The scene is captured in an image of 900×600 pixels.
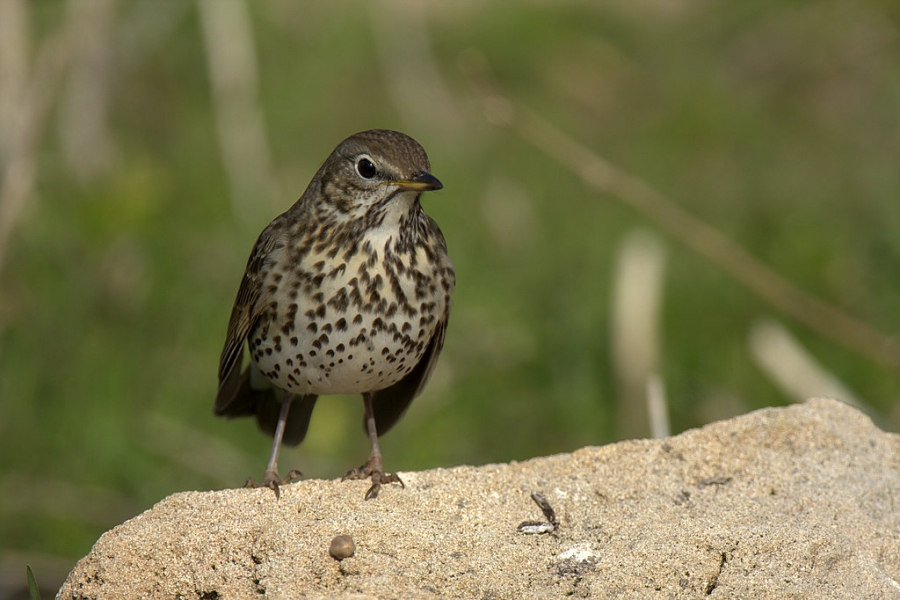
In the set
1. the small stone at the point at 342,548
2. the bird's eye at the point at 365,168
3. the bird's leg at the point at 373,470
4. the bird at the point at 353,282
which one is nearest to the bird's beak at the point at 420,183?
the bird at the point at 353,282

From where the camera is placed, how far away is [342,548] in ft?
12.5

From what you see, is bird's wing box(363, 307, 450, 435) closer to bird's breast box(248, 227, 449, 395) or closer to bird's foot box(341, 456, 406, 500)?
bird's breast box(248, 227, 449, 395)

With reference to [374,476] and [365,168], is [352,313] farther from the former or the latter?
[374,476]

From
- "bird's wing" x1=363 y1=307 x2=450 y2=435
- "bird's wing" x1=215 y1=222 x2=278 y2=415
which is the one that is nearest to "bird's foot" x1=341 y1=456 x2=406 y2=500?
"bird's wing" x1=363 y1=307 x2=450 y2=435

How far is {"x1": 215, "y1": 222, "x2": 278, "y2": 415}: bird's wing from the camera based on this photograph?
5.38 meters

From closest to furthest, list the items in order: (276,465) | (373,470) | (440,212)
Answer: (373,470)
(276,465)
(440,212)

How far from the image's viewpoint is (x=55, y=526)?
24.3 feet

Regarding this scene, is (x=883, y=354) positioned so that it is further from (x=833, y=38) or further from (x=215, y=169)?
(x=833, y=38)

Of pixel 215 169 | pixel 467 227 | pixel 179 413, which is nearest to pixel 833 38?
pixel 467 227

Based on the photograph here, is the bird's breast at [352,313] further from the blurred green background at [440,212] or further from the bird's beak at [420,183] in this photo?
the blurred green background at [440,212]

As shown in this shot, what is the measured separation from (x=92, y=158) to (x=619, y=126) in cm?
613

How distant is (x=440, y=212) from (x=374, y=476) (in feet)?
21.8

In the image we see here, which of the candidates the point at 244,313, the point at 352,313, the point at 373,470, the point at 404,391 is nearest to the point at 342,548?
the point at 373,470

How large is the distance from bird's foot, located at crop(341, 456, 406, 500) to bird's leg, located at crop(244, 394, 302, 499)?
295 mm
